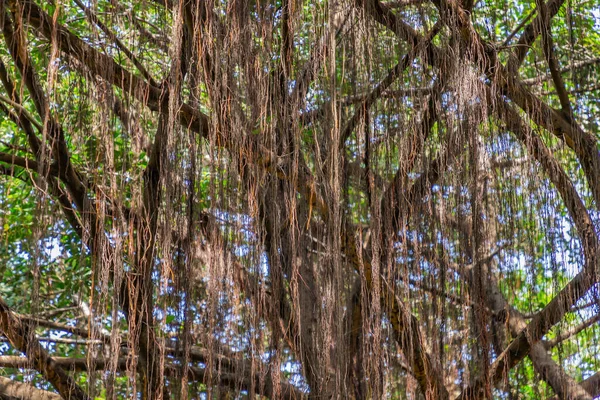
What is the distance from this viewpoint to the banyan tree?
93.8 inches

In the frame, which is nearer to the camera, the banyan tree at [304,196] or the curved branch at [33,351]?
the banyan tree at [304,196]

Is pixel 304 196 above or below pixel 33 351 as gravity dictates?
above

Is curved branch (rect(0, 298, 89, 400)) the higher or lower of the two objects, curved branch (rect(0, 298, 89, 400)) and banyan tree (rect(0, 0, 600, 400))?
the lower

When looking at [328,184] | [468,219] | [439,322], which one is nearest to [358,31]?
[328,184]

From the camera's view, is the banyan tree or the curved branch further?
the curved branch

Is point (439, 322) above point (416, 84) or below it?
below

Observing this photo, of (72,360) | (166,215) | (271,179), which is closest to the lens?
(166,215)

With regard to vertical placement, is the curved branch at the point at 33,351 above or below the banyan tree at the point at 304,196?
below

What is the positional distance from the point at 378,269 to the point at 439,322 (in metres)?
0.38

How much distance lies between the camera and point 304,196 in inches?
106

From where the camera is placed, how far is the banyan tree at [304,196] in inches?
93.8

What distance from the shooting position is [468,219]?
2705 millimetres

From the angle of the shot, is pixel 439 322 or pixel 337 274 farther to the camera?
pixel 439 322

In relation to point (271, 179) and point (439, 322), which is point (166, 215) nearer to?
point (271, 179)
